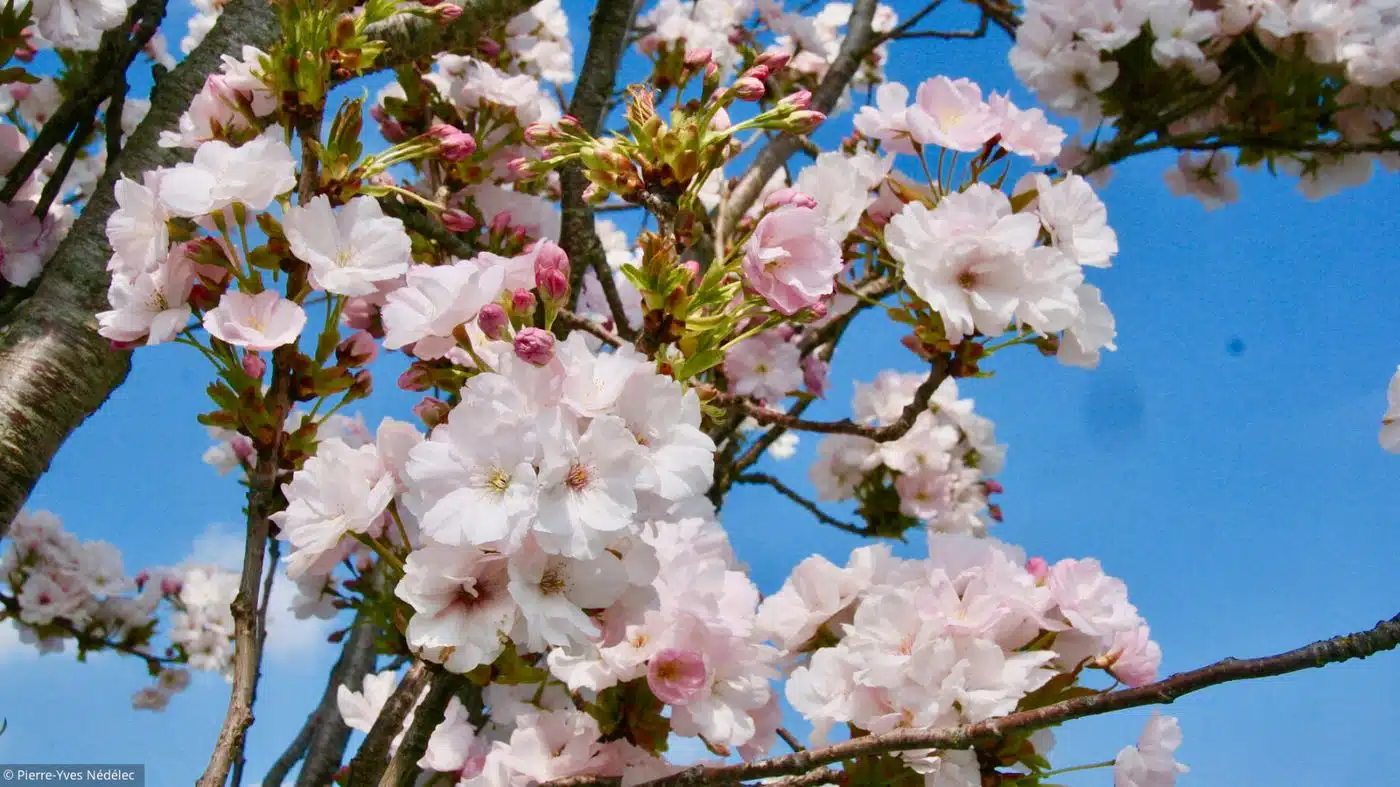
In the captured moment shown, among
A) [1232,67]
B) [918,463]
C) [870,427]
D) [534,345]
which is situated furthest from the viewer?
[918,463]

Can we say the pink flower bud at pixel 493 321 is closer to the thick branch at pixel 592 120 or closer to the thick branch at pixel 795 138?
the thick branch at pixel 592 120

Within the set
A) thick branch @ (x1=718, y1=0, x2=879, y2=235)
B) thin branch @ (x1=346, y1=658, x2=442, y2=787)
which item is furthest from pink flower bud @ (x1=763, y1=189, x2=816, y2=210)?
thick branch @ (x1=718, y1=0, x2=879, y2=235)

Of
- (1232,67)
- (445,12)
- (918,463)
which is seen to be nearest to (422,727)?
(445,12)

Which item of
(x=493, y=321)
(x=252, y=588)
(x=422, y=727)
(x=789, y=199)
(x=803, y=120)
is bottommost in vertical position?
(x=422, y=727)

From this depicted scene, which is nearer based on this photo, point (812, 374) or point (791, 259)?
point (791, 259)

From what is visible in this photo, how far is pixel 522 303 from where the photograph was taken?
103cm

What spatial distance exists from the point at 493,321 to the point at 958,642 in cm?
68

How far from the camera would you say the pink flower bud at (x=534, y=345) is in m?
0.91

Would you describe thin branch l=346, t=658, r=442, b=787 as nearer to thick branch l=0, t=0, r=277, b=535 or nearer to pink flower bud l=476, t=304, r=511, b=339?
pink flower bud l=476, t=304, r=511, b=339

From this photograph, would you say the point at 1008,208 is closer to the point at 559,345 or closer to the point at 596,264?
the point at 559,345

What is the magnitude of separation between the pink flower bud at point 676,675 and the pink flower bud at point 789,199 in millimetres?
541

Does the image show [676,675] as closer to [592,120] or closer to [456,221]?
[456,221]

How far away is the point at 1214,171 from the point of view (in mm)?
2941

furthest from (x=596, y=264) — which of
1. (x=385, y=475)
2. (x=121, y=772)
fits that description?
(x=121, y=772)
